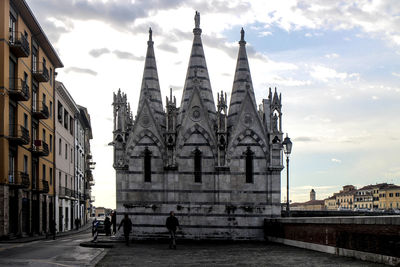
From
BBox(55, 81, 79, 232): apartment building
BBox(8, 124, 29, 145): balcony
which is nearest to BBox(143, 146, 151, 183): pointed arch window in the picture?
BBox(8, 124, 29, 145): balcony

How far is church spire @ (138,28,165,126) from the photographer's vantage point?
33.8m

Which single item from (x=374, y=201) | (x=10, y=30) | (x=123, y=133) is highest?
(x=10, y=30)

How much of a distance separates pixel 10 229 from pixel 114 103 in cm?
1156

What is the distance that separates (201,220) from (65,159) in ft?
95.5

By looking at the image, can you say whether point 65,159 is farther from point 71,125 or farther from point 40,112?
point 40,112

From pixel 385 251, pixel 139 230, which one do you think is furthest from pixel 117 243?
pixel 385 251

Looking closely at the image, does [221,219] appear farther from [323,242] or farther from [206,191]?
[323,242]

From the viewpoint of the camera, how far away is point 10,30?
119 feet

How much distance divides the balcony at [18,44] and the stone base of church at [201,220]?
42.6 feet

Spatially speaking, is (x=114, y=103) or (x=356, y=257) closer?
(x=356, y=257)

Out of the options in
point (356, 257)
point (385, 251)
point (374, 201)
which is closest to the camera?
point (385, 251)

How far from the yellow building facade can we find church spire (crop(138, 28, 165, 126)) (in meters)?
8.49

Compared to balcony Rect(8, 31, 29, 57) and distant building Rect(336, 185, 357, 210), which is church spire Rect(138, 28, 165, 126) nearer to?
balcony Rect(8, 31, 29, 57)

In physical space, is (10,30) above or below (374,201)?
above
